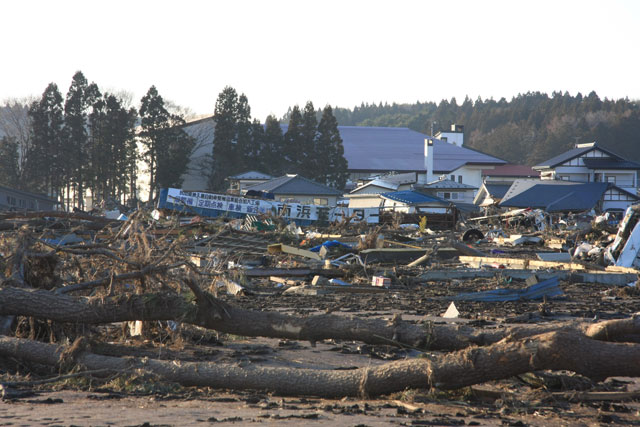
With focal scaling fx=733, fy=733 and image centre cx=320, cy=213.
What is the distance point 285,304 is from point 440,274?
487 cm

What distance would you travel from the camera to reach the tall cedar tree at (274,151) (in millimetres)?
65750

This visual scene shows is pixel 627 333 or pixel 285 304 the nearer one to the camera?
pixel 627 333

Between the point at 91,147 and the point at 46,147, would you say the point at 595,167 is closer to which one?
the point at 91,147

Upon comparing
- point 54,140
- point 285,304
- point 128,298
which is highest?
point 54,140

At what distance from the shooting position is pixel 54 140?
2119 inches

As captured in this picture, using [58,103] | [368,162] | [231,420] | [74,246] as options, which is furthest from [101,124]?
[231,420]

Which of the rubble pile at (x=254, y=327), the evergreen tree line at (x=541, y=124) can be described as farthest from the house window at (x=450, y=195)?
the rubble pile at (x=254, y=327)

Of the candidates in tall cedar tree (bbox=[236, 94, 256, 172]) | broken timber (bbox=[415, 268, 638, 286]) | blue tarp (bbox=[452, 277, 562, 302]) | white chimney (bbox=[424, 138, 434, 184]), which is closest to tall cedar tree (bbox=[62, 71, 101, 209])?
tall cedar tree (bbox=[236, 94, 256, 172])

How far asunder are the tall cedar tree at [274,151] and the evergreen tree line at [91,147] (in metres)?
8.89

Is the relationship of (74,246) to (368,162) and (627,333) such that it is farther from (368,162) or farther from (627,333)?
(368,162)

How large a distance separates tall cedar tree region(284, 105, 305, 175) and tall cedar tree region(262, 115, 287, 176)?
0.54 meters

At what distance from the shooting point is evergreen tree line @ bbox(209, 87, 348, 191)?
6219 centimetres

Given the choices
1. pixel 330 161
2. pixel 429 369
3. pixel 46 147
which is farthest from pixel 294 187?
pixel 429 369

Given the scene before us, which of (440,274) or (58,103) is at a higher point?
(58,103)
